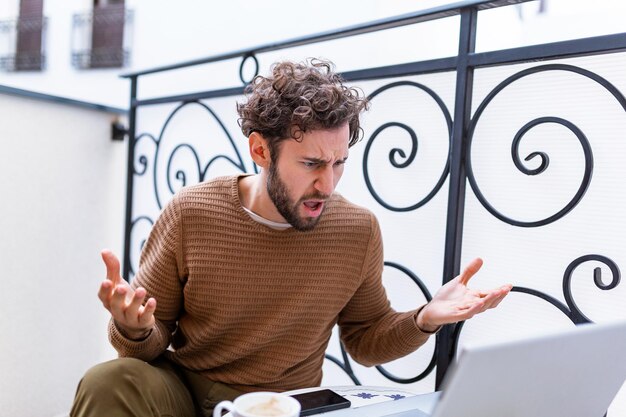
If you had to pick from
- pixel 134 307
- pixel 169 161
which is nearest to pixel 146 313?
pixel 134 307

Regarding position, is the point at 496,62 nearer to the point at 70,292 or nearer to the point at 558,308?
the point at 558,308

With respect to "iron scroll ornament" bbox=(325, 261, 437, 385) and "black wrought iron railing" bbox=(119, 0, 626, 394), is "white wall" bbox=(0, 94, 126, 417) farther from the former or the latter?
"iron scroll ornament" bbox=(325, 261, 437, 385)

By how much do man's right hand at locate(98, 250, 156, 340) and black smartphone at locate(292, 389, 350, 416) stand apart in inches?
11.5

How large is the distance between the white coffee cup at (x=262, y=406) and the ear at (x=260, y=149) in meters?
0.56

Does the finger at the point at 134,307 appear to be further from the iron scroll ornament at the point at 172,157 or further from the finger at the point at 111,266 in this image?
the iron scroll ornament at the point at 172,157

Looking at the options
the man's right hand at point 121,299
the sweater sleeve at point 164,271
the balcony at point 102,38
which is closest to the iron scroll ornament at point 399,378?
the sweater sleeve at point 164,271

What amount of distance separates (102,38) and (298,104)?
2.79m

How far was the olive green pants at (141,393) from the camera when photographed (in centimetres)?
97

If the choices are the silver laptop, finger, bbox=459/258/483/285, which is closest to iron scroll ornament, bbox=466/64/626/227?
finger, bbox=459/258/483/285

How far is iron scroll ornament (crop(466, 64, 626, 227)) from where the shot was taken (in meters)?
1.01

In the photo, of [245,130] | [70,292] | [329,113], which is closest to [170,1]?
[70,292]

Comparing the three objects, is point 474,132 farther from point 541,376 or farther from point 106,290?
point 106,290

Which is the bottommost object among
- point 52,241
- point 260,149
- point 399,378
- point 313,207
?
point 399,378

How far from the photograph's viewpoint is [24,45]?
3793 mm
